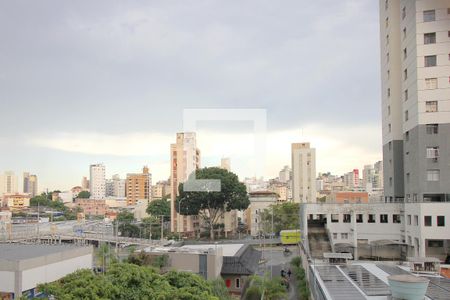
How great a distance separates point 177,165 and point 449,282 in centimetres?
1875

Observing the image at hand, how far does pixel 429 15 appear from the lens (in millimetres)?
13914

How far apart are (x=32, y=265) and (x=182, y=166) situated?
16.3 m

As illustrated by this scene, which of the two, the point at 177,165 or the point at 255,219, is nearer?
the point at 177,165

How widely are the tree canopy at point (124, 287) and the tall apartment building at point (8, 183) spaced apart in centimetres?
5747

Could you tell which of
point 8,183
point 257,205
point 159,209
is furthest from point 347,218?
point 8,183

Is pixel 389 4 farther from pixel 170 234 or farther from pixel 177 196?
pixel 170 234

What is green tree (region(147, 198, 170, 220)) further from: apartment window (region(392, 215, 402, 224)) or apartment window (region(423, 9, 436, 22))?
apartment window (region(423, 9, 436, 22))

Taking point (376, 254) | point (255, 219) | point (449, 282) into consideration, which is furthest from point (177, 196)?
point (449, 282)

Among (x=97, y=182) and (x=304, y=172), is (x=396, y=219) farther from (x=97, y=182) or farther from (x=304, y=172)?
(x=97, y=182)

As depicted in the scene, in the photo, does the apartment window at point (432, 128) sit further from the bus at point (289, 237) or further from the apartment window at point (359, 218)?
the bus at point (289, 237)

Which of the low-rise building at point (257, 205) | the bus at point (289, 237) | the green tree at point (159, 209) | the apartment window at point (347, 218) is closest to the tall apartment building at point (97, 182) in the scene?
the green tree at point (159, 209)

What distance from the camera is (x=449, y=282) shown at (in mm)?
8930

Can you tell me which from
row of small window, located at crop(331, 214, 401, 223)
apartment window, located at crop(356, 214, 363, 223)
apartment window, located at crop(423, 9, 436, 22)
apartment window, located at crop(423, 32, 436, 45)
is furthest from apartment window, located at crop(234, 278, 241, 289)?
apartment window, located at crop(423, 9, 436, 22)

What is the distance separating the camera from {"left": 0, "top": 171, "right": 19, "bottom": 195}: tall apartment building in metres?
57.7
